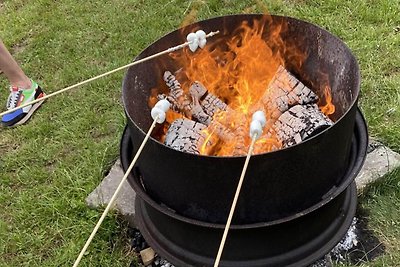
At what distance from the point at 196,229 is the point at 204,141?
1.18ft

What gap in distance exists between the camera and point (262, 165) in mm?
1958

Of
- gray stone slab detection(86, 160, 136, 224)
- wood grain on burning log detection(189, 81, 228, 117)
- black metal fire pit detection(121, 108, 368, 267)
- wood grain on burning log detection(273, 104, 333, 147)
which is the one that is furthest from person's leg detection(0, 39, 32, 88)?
wood grain on burning log detection(273, 104, 333, 147)

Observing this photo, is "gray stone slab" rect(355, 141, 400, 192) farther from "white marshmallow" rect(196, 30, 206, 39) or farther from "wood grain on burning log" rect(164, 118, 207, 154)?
"white marshmallow" rect(196, 30, 206, 39)

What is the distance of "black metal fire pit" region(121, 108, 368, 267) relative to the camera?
2.21 metres

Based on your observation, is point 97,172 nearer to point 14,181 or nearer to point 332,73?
point 14,181

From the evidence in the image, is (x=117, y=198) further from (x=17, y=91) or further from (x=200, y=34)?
(x=17, y=91)

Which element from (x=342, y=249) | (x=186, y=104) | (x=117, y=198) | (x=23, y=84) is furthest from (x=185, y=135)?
(x=23, y=84)

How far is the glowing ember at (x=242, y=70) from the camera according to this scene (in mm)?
2504

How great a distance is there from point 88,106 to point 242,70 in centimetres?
127

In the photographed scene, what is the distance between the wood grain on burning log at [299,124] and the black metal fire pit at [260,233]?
0.24 meters

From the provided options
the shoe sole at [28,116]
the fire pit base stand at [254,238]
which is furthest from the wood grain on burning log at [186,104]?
the shoe sole at [28,116]

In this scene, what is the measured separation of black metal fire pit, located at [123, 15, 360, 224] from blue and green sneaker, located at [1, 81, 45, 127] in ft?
4.42

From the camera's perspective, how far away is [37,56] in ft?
13.3

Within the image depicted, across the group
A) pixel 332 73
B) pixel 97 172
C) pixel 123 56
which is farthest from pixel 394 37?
pixel 97 172
